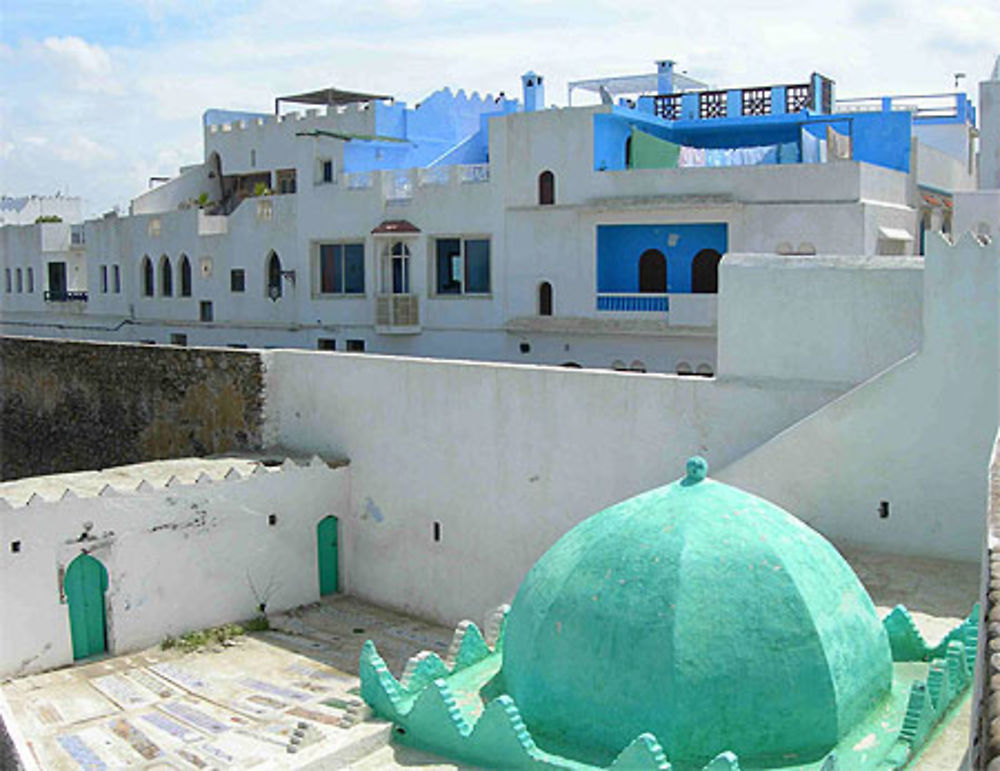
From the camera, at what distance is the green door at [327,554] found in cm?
1814

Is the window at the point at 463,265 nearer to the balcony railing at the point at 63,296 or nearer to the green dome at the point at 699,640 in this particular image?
the balcony railing at the point at 63,296

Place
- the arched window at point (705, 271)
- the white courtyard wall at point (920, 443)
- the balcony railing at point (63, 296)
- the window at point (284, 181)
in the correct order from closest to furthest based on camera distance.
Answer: the white courtyard wall at point (920, 443), the arched window at point (705, 271), the window at point (284, 181), the balcony railing at point (63, 296)

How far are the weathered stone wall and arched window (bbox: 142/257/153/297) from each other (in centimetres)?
634

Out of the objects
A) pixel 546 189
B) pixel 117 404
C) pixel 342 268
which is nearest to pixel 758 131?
pixel 546 189

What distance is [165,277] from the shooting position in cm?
3094

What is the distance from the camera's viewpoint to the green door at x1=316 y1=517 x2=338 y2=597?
1814 cm

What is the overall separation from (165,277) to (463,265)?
10331 millimetres

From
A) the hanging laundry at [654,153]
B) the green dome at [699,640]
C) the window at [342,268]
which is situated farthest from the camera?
the window at [342,268]

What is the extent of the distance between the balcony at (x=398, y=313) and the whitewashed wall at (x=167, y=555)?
7.30 metres

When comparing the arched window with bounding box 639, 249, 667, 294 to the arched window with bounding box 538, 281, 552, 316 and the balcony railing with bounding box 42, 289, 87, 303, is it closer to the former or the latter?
the arched window with bounding box 538, 281, 552, 316

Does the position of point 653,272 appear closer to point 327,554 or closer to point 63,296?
point 327,554

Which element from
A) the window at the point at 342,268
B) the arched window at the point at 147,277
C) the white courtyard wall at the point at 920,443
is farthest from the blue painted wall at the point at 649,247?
the arched window at the point at 147,277

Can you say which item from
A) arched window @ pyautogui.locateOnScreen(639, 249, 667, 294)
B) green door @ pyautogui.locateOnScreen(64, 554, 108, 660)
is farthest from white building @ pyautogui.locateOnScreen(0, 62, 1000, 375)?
green door @ pyautogui.locateOnScreen(64, 554, 108, 660)

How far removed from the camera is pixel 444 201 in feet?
79.5
